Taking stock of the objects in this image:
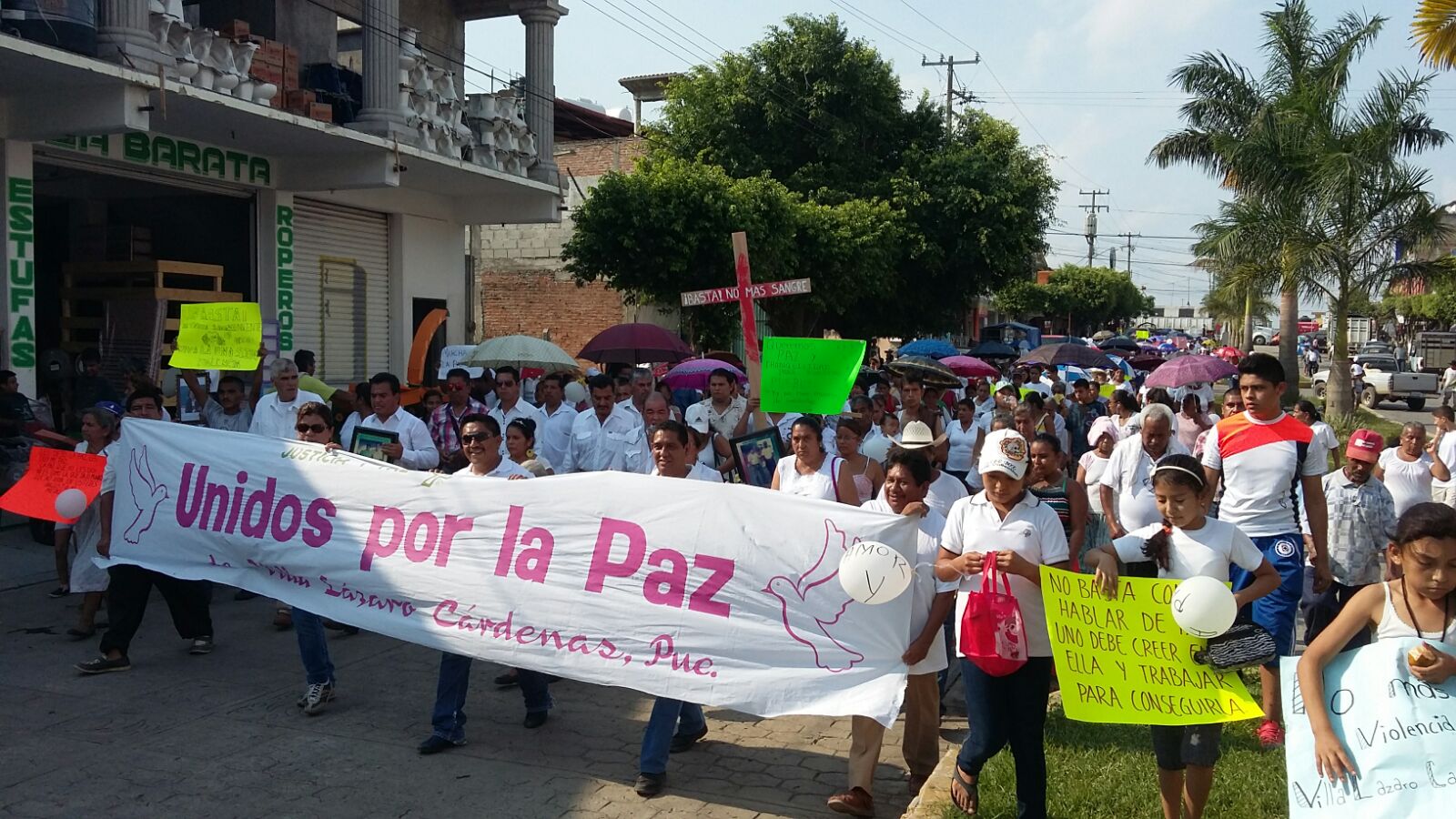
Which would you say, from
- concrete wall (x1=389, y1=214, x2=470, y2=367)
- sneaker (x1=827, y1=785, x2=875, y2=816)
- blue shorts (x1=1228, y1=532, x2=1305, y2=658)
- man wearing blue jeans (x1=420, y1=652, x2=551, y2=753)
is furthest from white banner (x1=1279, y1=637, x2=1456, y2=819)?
concrete wall (x1=389, y1=214, x2=470, y2=367)

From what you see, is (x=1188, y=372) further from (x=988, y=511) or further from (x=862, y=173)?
(x=862, y=173)

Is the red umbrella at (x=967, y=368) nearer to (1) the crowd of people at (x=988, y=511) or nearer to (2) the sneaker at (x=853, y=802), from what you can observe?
(1) the crowd of people at (x=988, y=511)

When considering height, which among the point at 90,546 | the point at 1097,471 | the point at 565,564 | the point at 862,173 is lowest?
the point at 90,546

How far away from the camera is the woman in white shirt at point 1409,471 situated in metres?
8.54

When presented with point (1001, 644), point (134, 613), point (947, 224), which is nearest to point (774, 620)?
point (1001, 644)

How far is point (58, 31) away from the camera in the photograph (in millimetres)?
10312

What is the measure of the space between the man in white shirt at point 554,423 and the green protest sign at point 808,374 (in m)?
2.09

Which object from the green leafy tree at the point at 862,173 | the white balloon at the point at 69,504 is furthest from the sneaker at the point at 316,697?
the green leafy tree at the point at 862,173

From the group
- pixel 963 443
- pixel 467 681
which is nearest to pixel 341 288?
pixel 963 443

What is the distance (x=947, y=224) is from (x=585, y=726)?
24.8 metres

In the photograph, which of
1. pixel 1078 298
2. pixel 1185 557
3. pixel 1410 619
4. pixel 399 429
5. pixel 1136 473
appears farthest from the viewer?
pixel 1078 298

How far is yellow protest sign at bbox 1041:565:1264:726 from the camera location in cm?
417

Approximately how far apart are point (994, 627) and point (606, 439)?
194 inches

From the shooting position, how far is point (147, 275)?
1391 cm
